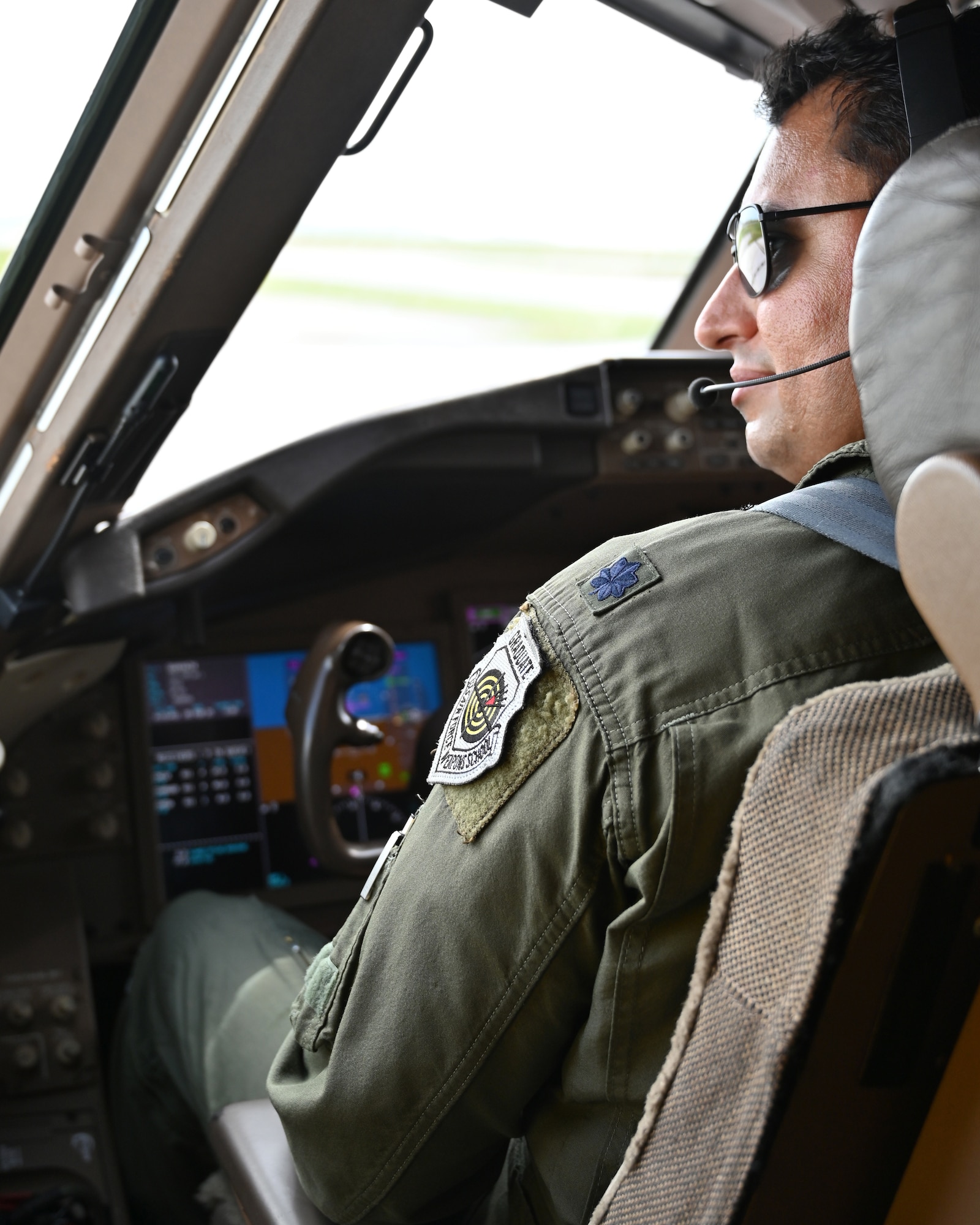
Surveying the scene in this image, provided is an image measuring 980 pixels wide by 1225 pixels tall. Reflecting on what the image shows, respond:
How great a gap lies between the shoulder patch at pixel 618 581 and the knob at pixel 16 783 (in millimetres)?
1606

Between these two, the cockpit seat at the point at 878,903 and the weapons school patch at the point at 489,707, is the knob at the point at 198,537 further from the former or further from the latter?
the cockpit seat at the point at 878,903

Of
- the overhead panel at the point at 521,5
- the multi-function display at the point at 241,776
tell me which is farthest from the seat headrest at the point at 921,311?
the multi-function display at the point at 241,776

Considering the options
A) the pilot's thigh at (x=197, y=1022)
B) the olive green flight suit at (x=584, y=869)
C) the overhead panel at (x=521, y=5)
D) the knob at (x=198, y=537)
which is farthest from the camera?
the knob at (x=198, y=537)

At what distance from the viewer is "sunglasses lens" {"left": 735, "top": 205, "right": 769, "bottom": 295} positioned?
88cm

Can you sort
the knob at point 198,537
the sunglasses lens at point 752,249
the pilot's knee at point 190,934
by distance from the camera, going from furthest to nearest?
the knob at point 198,537 < the pilot's knee at point 190,934 < the sunglasses lens at point 752,249

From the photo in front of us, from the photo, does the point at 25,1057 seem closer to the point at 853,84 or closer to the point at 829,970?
the point at 829,970

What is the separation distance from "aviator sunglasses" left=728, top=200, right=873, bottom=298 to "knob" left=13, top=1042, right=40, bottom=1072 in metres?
1.51

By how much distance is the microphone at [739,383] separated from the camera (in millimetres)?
803

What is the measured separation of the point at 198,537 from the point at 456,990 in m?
1.11

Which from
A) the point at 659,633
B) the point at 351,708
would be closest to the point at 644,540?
the point at 659,633

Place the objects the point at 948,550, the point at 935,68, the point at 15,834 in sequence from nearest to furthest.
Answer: the point at 948,550, the point at 935,68, the point at 15,834

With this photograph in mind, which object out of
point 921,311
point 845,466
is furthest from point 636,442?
point 921,311

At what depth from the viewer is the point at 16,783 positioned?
201 centimetres

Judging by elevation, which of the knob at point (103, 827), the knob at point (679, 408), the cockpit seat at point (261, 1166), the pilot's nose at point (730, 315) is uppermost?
the knob at point (679, 408)
